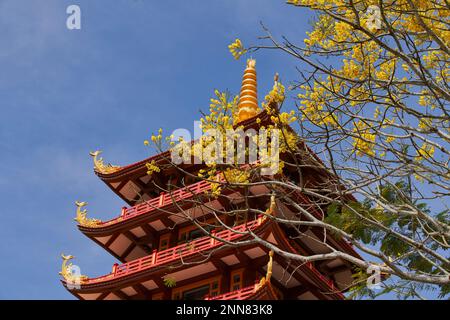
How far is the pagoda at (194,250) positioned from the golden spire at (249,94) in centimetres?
59

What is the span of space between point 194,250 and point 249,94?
11359 millimetres

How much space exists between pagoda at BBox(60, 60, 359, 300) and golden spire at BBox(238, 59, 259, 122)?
1.93ft

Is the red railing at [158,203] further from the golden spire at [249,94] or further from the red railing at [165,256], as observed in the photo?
the golden spire at [249,94]

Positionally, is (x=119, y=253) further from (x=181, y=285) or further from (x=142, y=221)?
(x=181, y=285)

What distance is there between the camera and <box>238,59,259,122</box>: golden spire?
30.3 m

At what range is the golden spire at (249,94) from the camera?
30281 millimetres

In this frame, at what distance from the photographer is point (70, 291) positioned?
25.6 m

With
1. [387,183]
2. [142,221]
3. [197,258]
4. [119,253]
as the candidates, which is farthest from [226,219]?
[387,183]

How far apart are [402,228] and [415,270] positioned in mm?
860

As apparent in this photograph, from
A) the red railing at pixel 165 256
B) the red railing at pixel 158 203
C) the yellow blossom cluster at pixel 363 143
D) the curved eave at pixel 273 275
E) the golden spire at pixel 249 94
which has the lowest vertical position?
the yellow blossom cluster at pixel 363 143

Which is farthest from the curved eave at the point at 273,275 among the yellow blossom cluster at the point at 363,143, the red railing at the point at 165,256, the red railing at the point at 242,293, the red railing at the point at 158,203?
the yellow blossom cluster at the point at 363,143

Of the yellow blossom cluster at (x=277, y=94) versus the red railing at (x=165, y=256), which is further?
the red railing at (x=165, y=256)

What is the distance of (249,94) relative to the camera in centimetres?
3197

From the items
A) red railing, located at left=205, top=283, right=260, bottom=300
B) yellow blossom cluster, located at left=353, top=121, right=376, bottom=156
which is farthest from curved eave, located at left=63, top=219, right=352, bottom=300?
yellow blossom cluster, located at left=353, top=121, right=376, bottom=156
